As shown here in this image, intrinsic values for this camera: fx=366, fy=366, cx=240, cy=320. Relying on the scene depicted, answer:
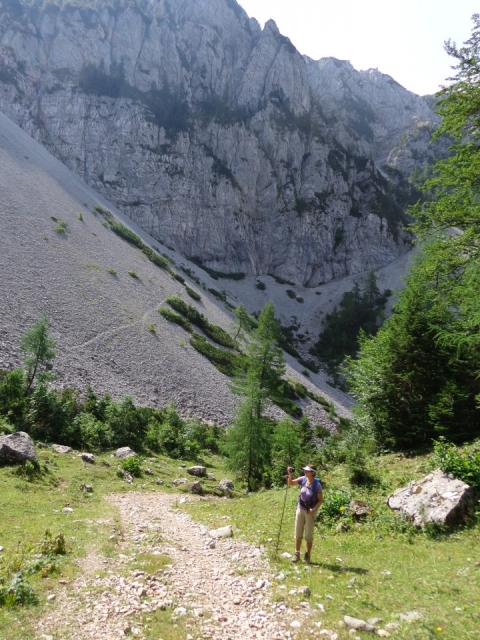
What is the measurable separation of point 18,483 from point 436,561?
42.4ft

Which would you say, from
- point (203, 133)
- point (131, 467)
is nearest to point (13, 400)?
point (131, 467)

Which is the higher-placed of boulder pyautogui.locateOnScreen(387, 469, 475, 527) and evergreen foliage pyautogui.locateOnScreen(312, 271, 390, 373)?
evergreen foliage pyautogui.locateOnScreen(312, 271, 390, 373)

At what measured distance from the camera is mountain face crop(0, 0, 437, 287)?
328 feet

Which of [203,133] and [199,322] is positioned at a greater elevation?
[203,133]

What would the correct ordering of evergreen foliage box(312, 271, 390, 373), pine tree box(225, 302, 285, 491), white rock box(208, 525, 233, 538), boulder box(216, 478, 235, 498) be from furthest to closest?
evergreen foliage box(312, 271, 390, 373), pine tree box(225, 302, 285, 491), boulder box(216, 478, 235, 498), white rock box(208, 525, 233, 538)

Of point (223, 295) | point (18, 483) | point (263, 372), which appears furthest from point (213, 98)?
point (18, 483)

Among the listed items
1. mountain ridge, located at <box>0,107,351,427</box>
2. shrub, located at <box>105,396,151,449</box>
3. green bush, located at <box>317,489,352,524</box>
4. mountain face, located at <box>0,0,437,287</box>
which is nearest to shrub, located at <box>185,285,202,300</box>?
mountain ridge, located at <box>0,107,351,427</box>

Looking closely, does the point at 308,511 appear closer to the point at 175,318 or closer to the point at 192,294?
the point at 175,318

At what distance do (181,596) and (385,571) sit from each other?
155 inches

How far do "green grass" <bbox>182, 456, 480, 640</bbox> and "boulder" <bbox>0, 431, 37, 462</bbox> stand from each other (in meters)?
8.31

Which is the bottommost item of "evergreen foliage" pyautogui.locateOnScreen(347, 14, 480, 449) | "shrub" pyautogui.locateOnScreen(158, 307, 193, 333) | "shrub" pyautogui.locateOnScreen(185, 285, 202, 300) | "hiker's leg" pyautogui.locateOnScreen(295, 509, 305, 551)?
"hiker's leg" pyautogui.locateOnScreen(295, 509, 305, 551)

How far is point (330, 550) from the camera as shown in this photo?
8633 mm

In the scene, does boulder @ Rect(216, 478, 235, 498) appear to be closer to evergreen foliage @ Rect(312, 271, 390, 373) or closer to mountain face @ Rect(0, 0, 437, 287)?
evergreen foliage @ Rect(312, 271, 390, 373)

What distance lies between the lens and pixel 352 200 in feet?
413
